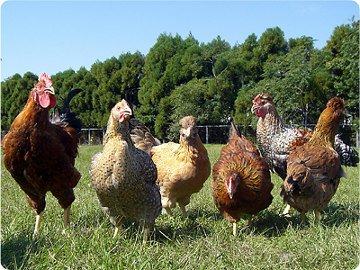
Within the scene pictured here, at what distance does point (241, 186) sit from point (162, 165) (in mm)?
1150

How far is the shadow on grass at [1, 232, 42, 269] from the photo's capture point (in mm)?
2721

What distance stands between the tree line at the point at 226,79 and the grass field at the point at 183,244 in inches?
465

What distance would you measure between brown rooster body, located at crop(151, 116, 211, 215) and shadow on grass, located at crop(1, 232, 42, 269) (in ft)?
5.37

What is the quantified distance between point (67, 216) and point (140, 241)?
0.88 metres

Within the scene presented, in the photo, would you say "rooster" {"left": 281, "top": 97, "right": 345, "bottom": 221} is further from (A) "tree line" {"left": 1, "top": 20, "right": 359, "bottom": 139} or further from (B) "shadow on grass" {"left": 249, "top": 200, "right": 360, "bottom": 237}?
(A) "tree line" {"left": 1, "top": 20, "right": 359, "bottom": 139}

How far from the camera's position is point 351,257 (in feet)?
9.36

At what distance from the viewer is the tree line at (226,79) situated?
17031mm

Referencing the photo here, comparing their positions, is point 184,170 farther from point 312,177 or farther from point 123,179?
point 312,177

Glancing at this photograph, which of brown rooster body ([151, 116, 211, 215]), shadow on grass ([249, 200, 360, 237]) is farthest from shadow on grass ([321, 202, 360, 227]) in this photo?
brown rooster body ([151, 116, 211, 215])

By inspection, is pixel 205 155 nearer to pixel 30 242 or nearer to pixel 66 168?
pixel 66 168

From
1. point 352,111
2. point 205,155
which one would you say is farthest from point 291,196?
point 352,111

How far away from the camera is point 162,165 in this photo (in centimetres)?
469

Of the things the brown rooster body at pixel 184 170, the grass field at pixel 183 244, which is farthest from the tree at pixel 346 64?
the grass field at pixel 183 244

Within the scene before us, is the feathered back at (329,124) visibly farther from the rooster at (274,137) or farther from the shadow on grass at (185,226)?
the shadow on grass at (185,226)
